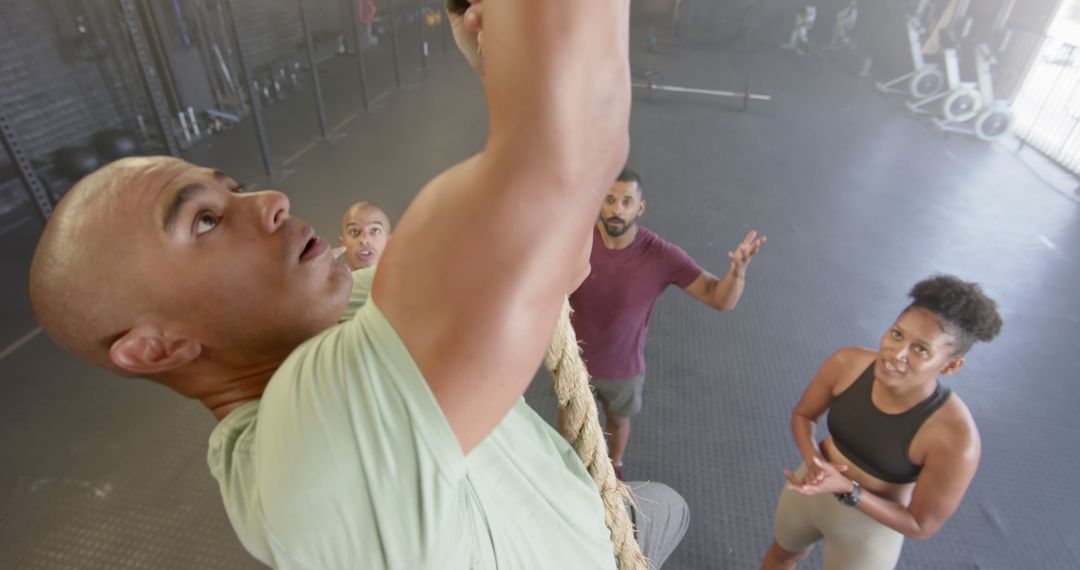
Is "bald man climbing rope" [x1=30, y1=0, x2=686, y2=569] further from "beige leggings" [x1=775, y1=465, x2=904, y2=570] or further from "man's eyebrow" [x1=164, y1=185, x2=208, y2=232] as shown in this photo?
"beige leggings" [x1=775, y1=465, x2=904, y2=570]

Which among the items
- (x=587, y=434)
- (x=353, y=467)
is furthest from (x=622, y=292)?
(x=353, y=467)

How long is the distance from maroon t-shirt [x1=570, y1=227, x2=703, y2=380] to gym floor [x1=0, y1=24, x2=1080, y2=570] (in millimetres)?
761

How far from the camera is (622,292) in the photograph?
2059 mm

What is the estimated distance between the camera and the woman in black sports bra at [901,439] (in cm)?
155

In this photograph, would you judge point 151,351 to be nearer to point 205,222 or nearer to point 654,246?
point 205,222

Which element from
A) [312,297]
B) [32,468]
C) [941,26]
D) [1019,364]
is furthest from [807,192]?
[32,468]

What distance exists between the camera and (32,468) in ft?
7.96

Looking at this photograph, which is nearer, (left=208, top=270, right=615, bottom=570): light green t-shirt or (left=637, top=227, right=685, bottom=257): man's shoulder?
(left=208, top=270, right=615, bottom=570): light green t-shirt

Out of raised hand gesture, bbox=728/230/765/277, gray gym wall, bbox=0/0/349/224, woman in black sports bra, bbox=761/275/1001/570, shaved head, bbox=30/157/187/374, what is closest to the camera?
shaved head, bbox=30/157/187/374

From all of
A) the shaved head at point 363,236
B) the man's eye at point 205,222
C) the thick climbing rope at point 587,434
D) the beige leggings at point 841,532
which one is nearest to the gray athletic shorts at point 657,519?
the thick climbing rope at point 587,434

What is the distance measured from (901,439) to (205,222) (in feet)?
6.05

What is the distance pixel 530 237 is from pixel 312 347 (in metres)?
0.27

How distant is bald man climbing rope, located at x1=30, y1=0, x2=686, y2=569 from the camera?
1.07ft

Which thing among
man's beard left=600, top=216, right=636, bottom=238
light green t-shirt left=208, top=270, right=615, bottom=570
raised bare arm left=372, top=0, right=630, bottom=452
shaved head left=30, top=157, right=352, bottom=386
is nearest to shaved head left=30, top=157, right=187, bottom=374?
shaved head left=30, top=157, right=352, bottom=386
